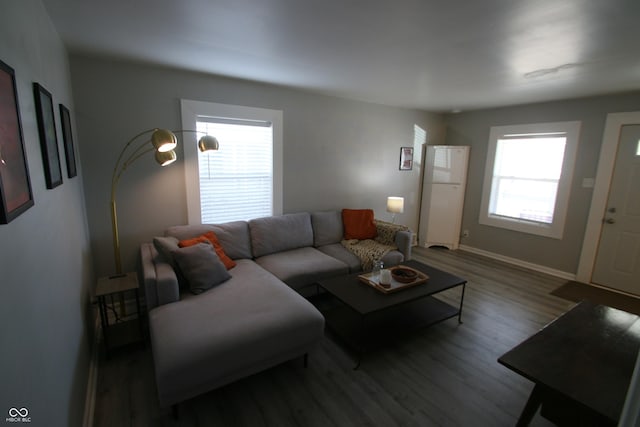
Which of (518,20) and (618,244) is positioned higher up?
(518,20)

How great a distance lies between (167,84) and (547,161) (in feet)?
16.3

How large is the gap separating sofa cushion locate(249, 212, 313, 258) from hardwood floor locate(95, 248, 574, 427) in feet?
4.05

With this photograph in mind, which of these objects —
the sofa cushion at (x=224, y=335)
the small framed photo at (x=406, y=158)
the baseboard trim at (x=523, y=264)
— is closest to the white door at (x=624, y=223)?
the baseboard trim at (x=523, y=264)

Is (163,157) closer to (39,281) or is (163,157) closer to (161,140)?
(161,140)

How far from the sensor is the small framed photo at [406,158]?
190 inches

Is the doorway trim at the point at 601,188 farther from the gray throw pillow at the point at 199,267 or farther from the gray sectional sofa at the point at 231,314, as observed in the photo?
the gray throw pillow at the point at 199,267

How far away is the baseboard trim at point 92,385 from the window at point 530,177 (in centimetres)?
524

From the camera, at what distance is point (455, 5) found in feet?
4.93

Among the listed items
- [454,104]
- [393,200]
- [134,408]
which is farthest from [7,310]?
[454,104]

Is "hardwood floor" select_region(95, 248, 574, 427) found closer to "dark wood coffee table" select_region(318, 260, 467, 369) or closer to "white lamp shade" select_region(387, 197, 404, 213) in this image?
"dark wood coffee table" select_region(318, 260, 467, 369)

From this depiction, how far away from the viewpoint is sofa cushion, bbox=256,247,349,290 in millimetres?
2803

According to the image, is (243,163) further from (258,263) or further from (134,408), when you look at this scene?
(134,408)

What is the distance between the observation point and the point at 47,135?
1428 mm

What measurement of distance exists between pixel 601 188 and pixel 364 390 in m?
3.95
